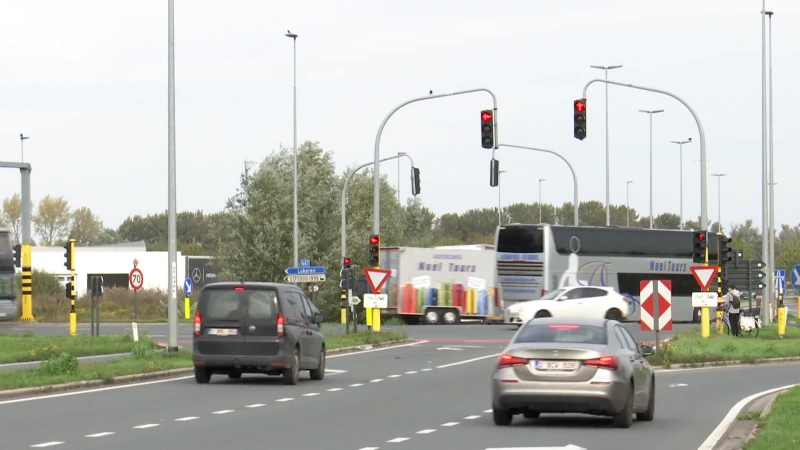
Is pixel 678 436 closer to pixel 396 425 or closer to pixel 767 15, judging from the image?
pixel 396 425

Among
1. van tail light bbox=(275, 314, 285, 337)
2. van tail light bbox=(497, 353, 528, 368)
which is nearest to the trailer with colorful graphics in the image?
van tail light bbox=(275, 314, 285, 337)

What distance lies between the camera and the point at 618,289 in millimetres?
59875

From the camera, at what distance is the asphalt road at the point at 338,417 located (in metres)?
15.1

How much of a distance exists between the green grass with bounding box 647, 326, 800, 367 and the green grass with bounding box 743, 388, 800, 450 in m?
13.3

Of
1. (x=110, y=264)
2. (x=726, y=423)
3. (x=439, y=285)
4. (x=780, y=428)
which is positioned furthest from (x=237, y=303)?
(x=110, y=264)

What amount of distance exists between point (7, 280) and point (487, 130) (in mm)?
26828

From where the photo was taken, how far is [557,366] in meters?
16.6

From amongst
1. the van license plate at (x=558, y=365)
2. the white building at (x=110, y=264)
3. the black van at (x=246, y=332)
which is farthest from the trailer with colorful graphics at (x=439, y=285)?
the van license plate at (x=558, y=365)

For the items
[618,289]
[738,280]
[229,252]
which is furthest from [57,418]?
[229,252]

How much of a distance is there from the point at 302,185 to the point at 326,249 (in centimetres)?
413

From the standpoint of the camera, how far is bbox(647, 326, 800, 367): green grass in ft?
109

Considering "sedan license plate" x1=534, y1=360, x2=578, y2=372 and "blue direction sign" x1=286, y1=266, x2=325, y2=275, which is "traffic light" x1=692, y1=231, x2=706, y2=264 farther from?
"sedan license plate" x1=534, y1=360, x2=578, y2=372

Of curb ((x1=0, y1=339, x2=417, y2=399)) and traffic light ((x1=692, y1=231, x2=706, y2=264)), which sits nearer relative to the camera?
curb ((x1=0, y1=339, x2=417, y2=399))

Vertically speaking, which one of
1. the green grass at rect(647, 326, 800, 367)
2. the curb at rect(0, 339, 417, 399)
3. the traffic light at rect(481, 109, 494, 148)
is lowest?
the green grass at rect(647, 326, 800, 367)
